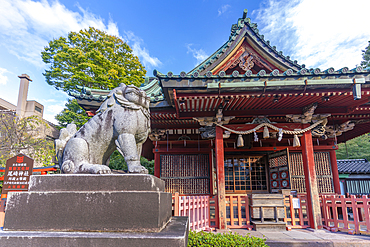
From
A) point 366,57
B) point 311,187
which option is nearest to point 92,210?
point 311,187

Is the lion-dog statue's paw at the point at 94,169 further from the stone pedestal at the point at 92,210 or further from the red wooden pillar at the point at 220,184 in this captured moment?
the red wooden pillar at the point at 220,184

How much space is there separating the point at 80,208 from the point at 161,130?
713cm

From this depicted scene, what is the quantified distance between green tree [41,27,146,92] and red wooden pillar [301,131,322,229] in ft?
41.2

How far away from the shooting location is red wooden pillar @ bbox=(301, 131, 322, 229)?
6.56 m

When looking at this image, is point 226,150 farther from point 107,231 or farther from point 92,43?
point 92,43

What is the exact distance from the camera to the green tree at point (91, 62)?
15055mm

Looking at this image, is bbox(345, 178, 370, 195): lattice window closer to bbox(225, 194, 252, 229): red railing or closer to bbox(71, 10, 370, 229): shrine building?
bbox(71, 10, 370, 229): shrine building

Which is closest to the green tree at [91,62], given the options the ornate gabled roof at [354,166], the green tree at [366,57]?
the ornate gabled roof at [354,166]

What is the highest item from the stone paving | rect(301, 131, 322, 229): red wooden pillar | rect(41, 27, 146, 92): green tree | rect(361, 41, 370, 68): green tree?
rect(361, 41, 370, 68): green tree

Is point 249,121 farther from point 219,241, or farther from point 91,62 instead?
point 91,62

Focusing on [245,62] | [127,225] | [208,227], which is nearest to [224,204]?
[208,227]

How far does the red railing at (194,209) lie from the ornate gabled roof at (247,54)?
5032 millimetres

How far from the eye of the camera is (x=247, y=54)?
8812mm

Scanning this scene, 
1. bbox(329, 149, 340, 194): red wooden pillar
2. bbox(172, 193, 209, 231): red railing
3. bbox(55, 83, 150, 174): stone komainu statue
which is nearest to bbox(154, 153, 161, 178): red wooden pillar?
bbox(172, 193, 209, 231): red railing
